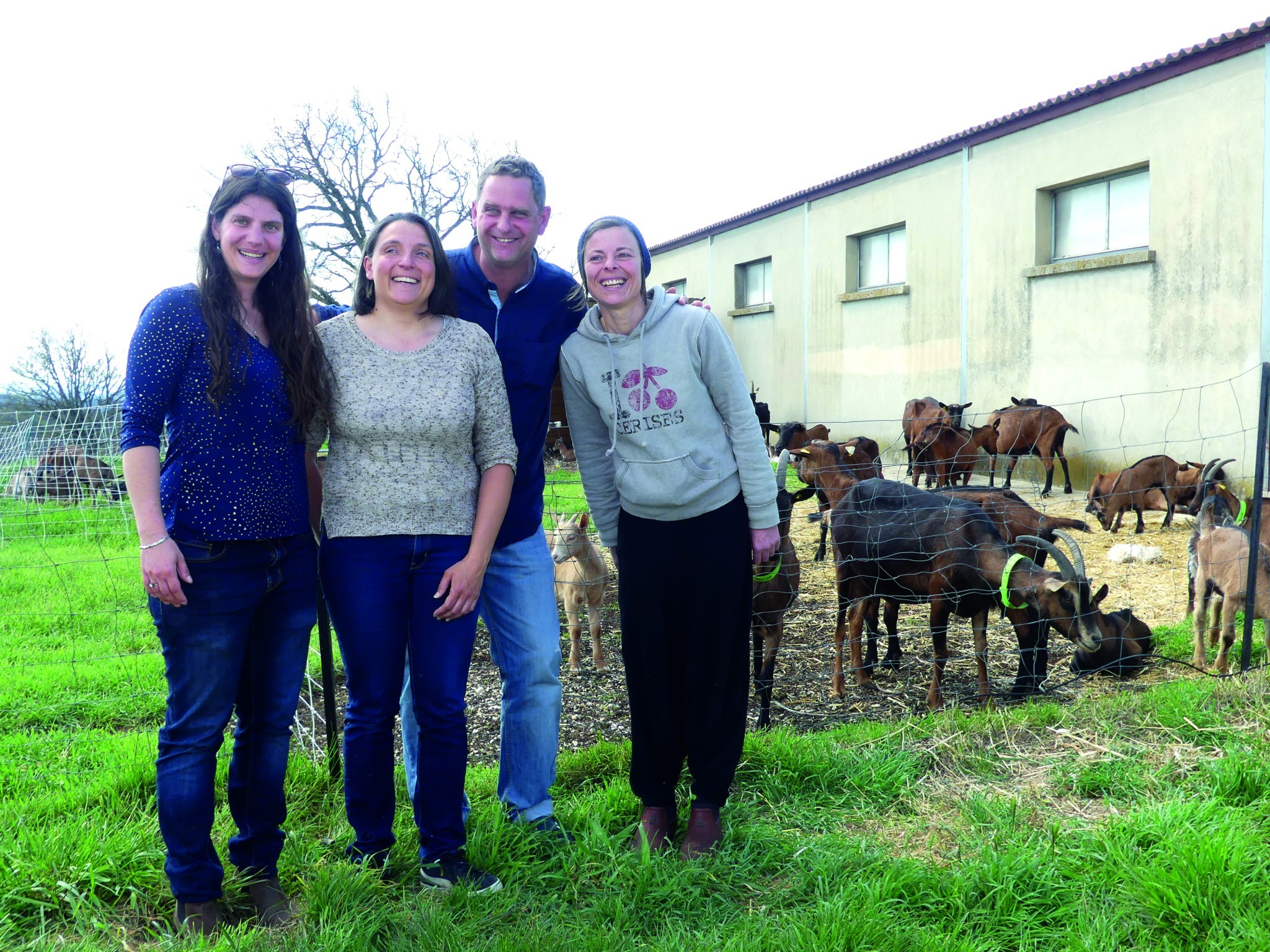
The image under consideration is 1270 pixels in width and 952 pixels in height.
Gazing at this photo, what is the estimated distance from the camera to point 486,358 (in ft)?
9.21

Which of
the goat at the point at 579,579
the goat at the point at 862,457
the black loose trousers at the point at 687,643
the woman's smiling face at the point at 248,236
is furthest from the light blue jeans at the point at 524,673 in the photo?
the goat at the point at 862,457

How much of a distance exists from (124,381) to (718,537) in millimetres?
1819

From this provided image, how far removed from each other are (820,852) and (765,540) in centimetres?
107

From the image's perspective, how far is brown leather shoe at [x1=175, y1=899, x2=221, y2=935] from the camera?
246cm

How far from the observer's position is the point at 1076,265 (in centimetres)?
1322

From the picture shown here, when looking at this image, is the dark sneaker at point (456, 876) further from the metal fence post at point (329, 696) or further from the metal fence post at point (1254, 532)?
the metal fence post at point (1254, 532)

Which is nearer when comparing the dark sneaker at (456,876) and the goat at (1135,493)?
the dark sneaker at (456,876)

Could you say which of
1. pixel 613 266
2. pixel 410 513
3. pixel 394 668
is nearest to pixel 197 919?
pixel 394 668

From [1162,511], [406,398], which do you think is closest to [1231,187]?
[1162,511]

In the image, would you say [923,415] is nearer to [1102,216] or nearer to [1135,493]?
[1102,216]

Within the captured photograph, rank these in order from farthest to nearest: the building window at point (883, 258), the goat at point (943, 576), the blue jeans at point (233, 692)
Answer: the building window at point (883, 258) → the goat at point (943, 576) → the blue jeans at point (233, 692)

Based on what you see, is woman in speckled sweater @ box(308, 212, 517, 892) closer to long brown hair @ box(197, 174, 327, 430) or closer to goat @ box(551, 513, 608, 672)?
long brown hair @ box(197, 174, 327, 430)

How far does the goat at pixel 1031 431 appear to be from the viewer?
40.8ft

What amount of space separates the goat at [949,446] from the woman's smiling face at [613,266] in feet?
31.2
